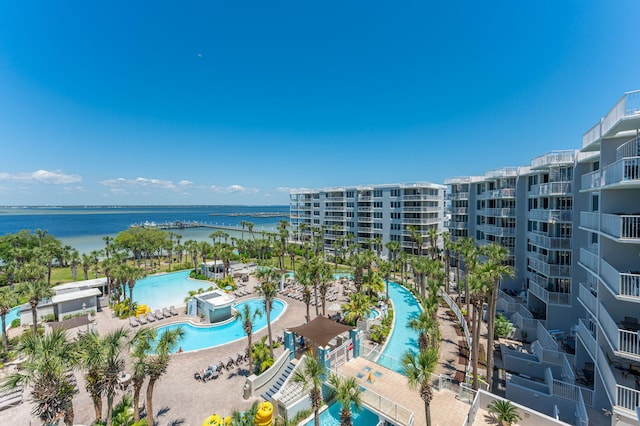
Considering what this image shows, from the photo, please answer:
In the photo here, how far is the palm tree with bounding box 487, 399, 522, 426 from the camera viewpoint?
43.4 ft

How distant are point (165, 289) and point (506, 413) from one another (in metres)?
44.5

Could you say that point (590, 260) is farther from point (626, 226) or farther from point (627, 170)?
point (627, 170)

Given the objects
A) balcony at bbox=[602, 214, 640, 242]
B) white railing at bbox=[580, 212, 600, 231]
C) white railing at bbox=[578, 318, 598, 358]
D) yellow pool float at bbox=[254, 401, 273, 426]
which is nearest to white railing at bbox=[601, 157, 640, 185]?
balcony at bbox=[602, 214, 640, 242]

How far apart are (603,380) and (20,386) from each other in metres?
33.7

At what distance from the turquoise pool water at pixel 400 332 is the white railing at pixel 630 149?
16735 mm

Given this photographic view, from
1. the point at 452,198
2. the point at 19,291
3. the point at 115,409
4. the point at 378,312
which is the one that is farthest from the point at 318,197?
the point at 115,409

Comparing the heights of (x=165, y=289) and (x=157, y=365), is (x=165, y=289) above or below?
below

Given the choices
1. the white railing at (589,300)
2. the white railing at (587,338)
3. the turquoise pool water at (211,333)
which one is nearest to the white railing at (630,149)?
the white railing at (589,300)

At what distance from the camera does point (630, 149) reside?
46.3 ft

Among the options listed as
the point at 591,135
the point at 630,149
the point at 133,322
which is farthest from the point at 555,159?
the point at 133,322

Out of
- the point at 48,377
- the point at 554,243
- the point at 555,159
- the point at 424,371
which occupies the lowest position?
the point at 48,377

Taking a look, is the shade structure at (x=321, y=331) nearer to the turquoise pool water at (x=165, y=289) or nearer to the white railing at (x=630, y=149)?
the white railing at (x=630, y=149)

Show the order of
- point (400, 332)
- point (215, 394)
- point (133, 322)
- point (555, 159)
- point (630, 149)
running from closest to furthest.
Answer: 1. point (630, 149)
2. point (215, 394)
3. point (555, 159)
4. point (400, 332)
5. point (133, 322)

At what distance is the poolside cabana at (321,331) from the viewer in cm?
1936
